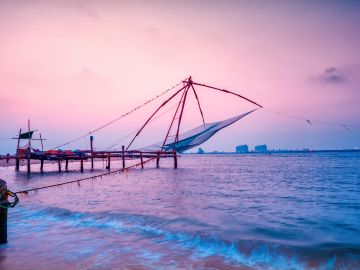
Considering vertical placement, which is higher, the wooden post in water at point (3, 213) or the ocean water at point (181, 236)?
the wooden post in water at point (3, 213)

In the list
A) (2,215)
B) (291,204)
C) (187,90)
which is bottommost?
(291,204)

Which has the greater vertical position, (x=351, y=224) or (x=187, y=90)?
(x=187, y=90)

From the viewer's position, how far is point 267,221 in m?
9.45

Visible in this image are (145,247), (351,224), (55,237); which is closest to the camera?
(145,247)

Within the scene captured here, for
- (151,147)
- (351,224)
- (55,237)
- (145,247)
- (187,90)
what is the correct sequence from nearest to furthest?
1. (145,247)
2. (55,237)
3. (351,224)
4. (187,90)
5. (151,147)

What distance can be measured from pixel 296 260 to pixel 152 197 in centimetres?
964

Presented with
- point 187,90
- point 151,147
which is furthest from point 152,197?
point 151,147

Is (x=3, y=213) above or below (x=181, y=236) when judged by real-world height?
above

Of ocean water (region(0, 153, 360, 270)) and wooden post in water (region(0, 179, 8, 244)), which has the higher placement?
wooden post in water (region(0, 179, 8, 244))

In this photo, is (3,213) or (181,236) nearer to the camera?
(3,213)

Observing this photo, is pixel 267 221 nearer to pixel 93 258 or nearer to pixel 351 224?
pixel 351 224

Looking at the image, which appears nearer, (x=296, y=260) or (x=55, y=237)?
(x=296, y=260)

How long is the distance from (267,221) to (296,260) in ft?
11.5

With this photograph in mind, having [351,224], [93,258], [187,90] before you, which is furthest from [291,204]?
[93,258]
